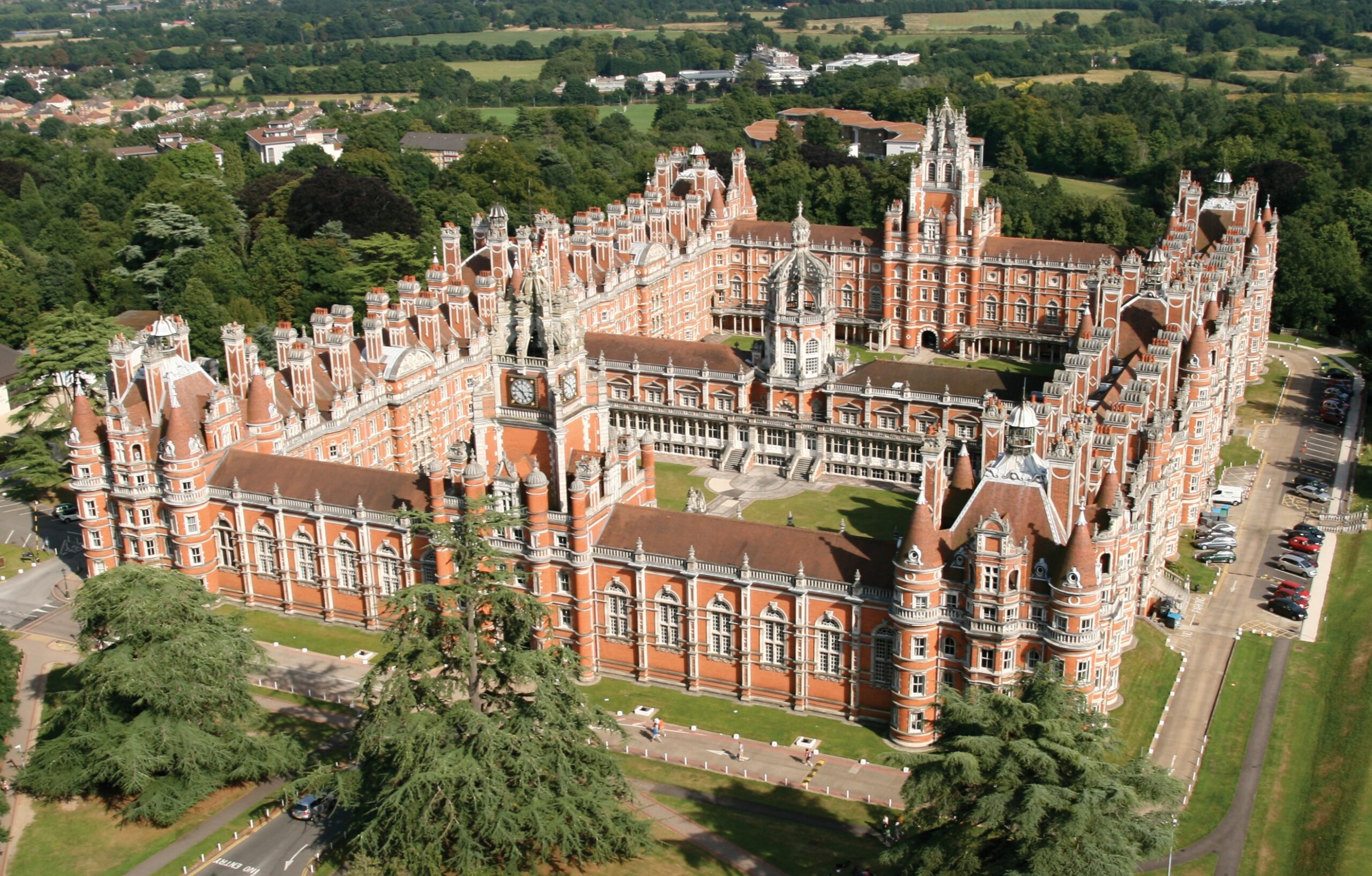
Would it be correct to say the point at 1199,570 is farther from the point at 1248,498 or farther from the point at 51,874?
the point at 51,874

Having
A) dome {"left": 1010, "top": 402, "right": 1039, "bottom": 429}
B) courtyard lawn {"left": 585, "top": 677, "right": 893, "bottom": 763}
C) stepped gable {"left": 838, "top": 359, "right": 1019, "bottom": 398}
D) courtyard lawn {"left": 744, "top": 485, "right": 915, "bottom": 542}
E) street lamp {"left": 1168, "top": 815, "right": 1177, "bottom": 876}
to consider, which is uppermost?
dome {"left": 1010, "top": 402, "right": 1039, "bottom": 429}

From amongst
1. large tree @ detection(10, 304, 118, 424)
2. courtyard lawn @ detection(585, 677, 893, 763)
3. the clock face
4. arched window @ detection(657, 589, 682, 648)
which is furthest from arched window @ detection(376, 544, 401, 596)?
large tree @ detection(10, 304, 118, 424)

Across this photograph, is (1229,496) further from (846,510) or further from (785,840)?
(785,840)

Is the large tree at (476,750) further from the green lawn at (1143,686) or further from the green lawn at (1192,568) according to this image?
the green lawn at (1192,568)

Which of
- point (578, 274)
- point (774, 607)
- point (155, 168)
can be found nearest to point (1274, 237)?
point (578, 274)

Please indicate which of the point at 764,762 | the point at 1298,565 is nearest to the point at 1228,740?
the point at 764,762

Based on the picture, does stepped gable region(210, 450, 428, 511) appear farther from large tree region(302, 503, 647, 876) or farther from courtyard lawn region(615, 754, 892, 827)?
courtyard lawn region(615, 754, 892, 827)
